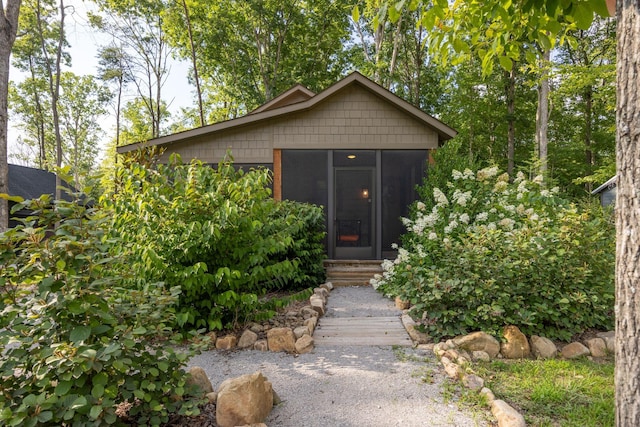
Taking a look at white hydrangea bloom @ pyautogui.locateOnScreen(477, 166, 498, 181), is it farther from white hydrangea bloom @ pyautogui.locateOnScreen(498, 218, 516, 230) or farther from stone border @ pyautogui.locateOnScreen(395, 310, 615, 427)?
stone border @ pyautogui.locateOnScreen(395, 310, 615, 427)

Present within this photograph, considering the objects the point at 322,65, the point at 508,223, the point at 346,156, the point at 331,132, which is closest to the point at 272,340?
the point at 508,223

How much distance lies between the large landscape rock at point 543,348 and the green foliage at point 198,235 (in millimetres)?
2686

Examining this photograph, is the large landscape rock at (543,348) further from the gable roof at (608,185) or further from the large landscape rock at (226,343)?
the gable roof at (608,185)

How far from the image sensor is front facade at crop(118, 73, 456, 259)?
7.96m

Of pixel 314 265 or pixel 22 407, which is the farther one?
pixel 314 265

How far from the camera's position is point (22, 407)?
5.04 feet

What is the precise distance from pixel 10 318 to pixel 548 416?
3.29 m

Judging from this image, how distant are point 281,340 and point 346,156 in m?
5.19

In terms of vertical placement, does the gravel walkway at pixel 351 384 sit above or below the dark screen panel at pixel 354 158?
below

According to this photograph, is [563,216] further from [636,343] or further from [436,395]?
[636,343]

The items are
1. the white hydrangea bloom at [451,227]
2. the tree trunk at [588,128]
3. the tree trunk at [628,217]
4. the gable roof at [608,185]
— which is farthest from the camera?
the tree trunk at [588,128]

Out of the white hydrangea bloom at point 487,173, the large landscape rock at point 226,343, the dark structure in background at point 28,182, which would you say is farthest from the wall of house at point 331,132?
the dark structure in background at point 28,182

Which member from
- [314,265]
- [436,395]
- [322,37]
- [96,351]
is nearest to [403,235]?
[314,265]

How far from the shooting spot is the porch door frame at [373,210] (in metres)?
7.93
